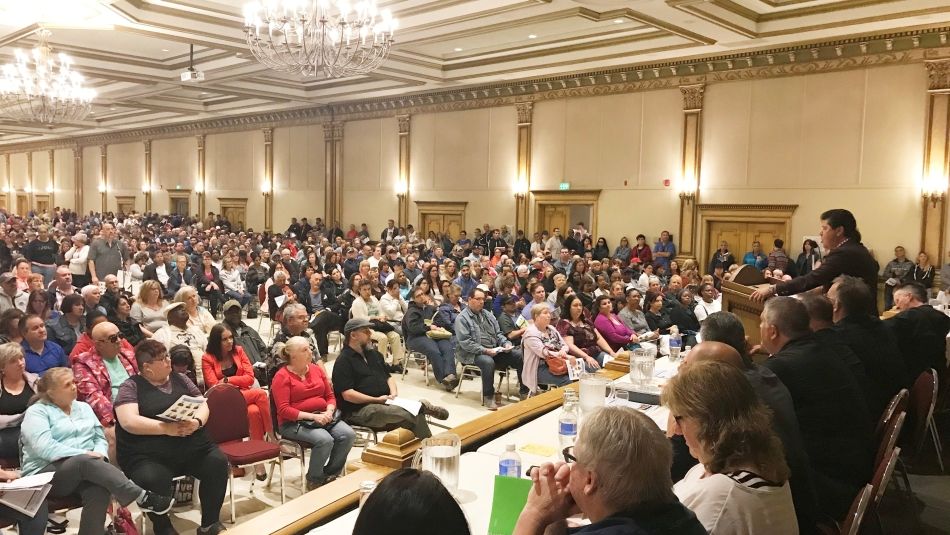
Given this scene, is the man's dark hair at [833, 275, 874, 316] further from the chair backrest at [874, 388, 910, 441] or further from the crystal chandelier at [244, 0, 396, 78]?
the crystal chandelier at [244, 0, 396, 78]

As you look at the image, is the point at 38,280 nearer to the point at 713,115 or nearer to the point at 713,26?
the point at 713,26

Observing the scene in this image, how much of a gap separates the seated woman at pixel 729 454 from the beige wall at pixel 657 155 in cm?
1055

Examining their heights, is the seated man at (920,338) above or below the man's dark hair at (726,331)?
below

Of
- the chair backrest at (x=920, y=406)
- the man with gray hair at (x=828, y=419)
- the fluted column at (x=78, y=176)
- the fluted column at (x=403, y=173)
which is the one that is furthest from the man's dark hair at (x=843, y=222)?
the fluted column at (x=78, y=176)

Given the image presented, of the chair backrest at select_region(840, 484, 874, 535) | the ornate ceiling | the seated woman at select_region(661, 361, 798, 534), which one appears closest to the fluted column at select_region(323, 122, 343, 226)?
the ornate ceiling

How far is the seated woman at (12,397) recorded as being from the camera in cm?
370

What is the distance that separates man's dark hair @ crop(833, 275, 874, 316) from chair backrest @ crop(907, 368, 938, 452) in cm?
48

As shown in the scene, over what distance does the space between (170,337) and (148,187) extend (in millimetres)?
22391

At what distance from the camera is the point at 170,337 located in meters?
5.55

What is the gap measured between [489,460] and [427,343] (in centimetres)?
472

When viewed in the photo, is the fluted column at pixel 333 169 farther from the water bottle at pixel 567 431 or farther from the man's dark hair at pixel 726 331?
the water bottle at pixel 567 431

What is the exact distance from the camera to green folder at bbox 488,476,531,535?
79.4 inches

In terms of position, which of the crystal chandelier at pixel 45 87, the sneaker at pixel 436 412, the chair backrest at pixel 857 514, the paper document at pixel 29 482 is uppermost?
the crystal chandelier at pixel 45 87

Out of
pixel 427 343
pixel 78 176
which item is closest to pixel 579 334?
pixel 427 343
